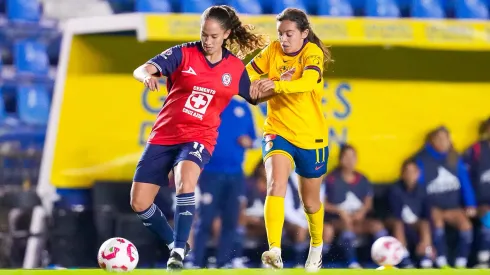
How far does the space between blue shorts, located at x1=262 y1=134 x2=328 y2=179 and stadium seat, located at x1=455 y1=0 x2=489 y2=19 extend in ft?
18.7

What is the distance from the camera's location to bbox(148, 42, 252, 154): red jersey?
748 centimetres

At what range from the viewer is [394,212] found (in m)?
11.8

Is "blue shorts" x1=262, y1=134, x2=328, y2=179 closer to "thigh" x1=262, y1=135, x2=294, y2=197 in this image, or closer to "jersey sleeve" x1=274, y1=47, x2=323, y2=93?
"thigh" x1=262, y1=135, x2=294, y2=197

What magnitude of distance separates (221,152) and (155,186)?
3.25 meters

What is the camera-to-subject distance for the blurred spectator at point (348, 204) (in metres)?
11.4

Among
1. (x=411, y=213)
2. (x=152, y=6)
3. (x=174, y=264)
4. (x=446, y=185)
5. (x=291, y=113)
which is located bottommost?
(x=174, y=264)

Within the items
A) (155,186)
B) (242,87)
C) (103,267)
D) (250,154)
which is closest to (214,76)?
(242,87)

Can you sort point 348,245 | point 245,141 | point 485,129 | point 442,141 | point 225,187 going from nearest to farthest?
point 245,141 → point 225,187 → point 348,245 → point 442,141 → point 485,129

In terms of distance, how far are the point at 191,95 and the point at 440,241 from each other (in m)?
5.21

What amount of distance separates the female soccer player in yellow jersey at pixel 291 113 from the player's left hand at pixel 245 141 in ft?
8.32

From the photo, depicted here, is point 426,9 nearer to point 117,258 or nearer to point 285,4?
point 285,4

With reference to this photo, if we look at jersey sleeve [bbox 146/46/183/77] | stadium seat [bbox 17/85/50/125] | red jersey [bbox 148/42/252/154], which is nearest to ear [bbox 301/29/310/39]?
red jersey [bbox 148/42/252/154]

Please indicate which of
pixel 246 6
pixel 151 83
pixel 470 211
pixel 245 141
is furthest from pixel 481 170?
pixel 151 83

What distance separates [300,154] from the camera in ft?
25.7
